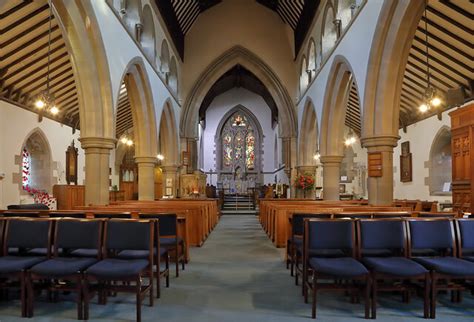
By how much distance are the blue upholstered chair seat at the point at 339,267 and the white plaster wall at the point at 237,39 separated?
41.4 ft

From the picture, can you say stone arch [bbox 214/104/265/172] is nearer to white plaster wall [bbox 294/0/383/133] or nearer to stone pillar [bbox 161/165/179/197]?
stone pillar [bbox 161/165/179/197]

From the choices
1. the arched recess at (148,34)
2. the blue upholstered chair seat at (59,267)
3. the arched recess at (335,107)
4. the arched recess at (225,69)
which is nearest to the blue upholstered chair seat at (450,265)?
the blue upholstered chair seat at (59,267)

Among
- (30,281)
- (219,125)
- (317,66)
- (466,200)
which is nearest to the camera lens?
(30,281)

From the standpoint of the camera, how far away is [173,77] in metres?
14.0

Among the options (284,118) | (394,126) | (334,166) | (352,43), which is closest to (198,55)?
(284,118)

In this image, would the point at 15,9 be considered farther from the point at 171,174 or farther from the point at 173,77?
the point at 171,174

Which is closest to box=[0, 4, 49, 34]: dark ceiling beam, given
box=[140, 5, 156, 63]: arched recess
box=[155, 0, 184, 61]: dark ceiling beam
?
box=[140, 5, 156, 63]: arched recess

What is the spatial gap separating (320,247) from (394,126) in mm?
4350

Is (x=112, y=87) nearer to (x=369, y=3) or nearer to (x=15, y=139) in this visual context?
(x=15, y=139)

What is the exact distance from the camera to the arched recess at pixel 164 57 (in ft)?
39.8

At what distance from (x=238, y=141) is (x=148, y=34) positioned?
45.6 ft

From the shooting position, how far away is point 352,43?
8.07m

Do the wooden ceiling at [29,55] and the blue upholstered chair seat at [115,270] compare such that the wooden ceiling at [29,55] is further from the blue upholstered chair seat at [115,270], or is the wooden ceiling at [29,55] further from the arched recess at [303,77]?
the arched recess at [303,77]

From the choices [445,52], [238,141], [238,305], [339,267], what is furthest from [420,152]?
[238,141]
